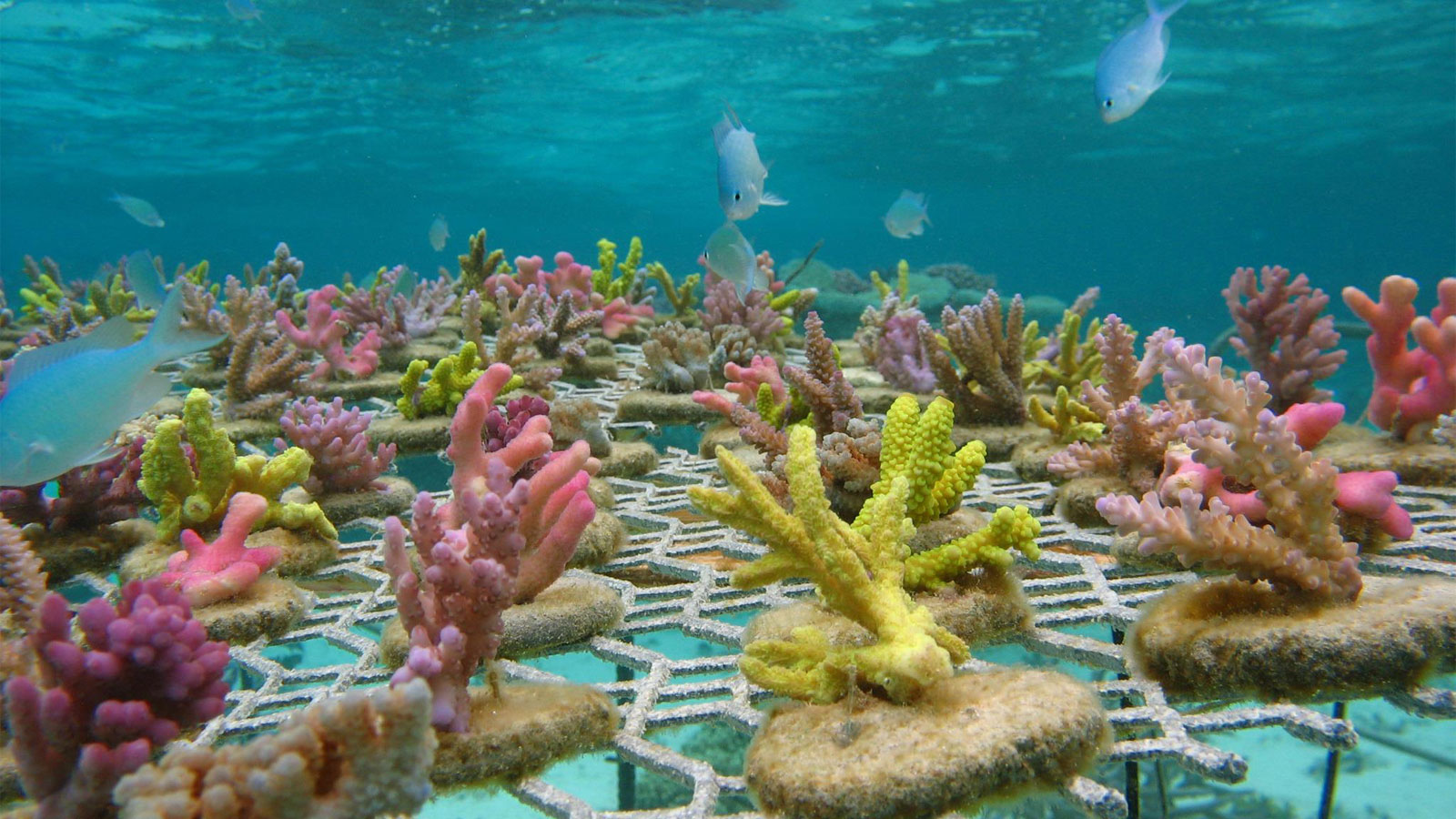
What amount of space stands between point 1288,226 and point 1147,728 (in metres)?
89.6

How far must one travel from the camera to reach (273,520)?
116 inches

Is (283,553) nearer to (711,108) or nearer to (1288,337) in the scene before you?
(1288,337)

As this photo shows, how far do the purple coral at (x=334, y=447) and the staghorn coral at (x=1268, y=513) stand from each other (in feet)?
9.76

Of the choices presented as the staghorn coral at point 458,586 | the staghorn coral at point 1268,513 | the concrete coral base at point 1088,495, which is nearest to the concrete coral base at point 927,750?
the staghorn coral at point 1268,513

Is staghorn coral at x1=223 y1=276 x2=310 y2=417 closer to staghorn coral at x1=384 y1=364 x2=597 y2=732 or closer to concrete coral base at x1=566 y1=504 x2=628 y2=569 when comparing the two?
A: concrete coral base at x1=566 y1=504 x2=628 y2=569

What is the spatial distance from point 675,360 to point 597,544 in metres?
2.19

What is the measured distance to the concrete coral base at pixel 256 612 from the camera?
233 cm

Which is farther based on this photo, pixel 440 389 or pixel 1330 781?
pixel 440 389

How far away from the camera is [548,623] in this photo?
83.4 inches

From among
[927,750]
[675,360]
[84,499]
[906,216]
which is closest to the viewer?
[927,750]

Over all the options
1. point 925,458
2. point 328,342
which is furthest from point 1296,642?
point 328,342

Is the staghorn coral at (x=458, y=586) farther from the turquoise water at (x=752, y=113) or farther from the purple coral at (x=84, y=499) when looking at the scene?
the turquoise water at (x=752, y=113)

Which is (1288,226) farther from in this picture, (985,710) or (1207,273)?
(985,710)

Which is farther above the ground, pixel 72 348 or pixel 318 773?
pixel 72 348
